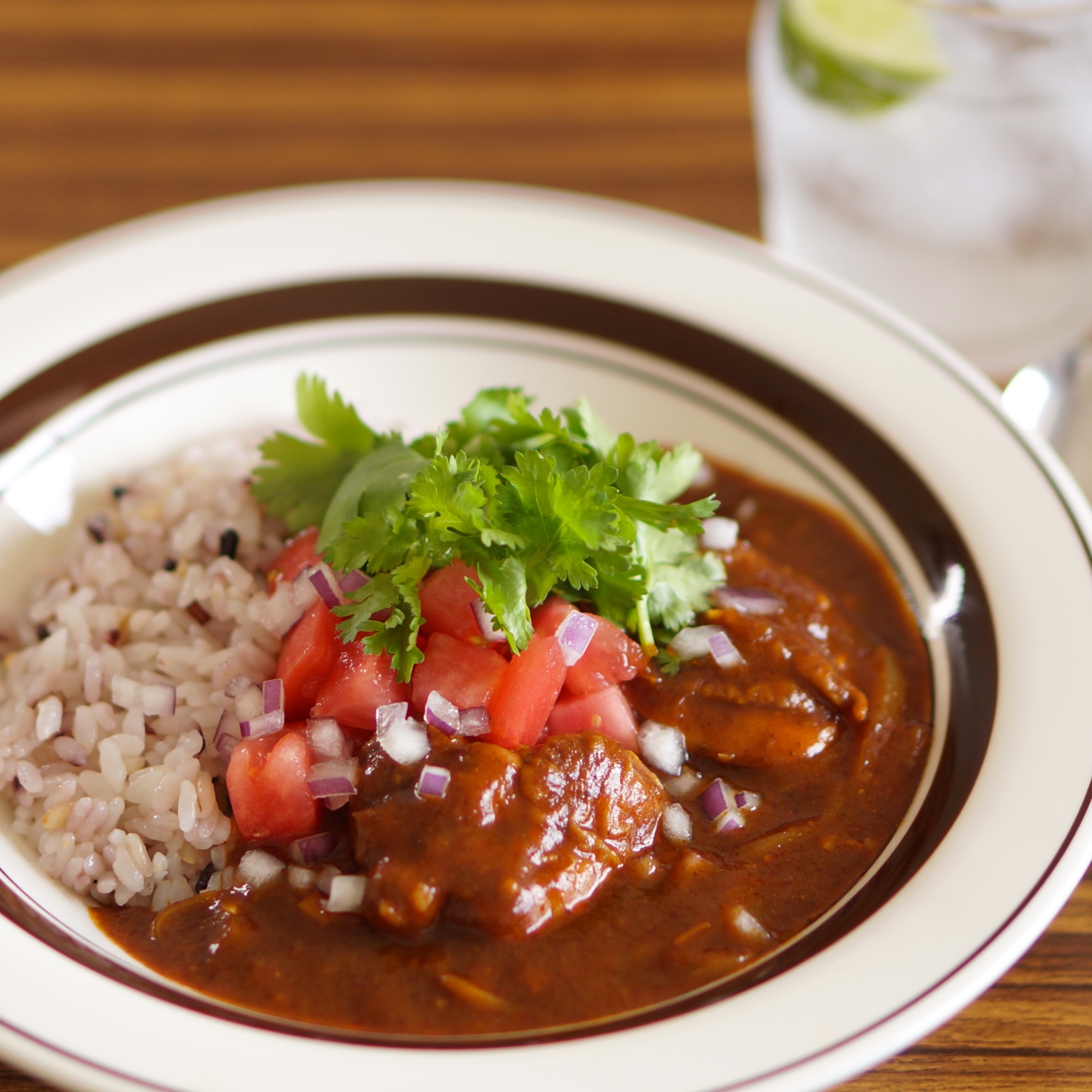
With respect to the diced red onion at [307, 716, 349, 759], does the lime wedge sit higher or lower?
higher

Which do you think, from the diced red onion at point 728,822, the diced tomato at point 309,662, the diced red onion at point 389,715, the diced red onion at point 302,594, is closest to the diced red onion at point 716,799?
the diced red onion at point 728,822

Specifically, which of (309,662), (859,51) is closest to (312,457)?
(309,662)

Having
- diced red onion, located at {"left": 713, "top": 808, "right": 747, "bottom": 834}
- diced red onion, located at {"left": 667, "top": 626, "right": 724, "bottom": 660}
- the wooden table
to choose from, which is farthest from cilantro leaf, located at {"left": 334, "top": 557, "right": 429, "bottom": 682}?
the wooden table

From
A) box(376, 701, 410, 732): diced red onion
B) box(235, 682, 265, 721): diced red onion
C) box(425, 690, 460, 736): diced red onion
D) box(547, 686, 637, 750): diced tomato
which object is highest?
box(547, 686, 637, 750): diced tomato

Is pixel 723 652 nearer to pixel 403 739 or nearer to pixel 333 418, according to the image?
pixel 403 739

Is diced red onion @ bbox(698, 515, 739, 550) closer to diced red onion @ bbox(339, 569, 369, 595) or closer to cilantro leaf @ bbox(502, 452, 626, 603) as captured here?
cilantro leaf @ bbox(502, 452, 626, 603)

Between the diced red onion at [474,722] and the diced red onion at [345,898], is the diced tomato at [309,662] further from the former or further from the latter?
the diced red onion at [345,898]
